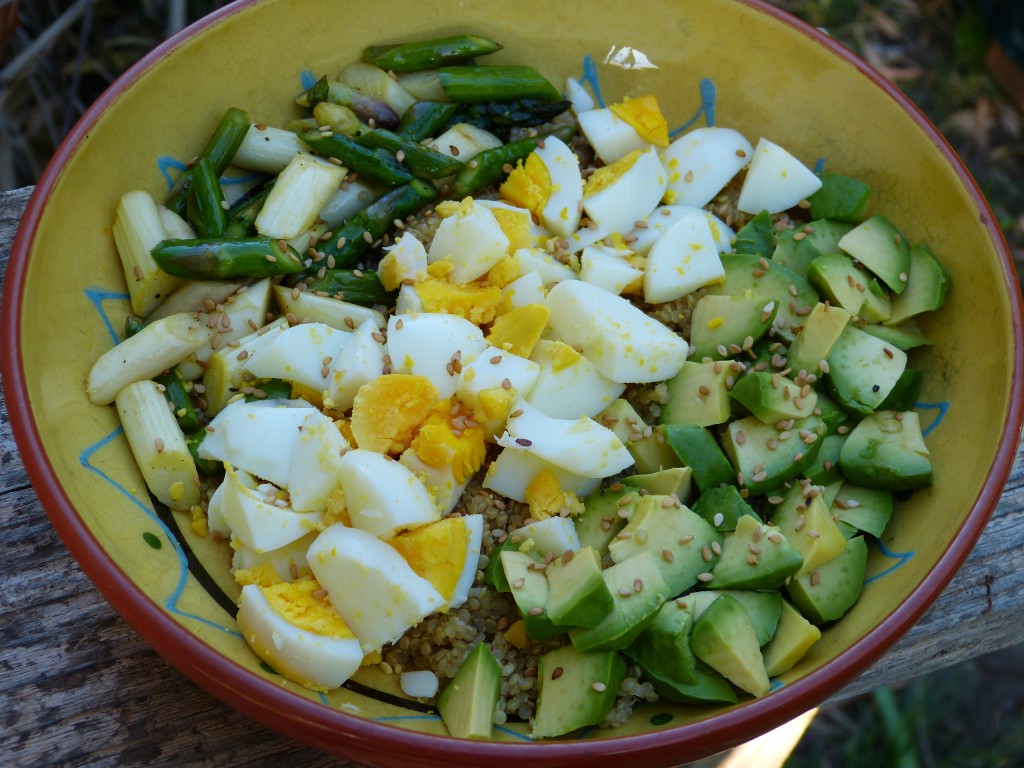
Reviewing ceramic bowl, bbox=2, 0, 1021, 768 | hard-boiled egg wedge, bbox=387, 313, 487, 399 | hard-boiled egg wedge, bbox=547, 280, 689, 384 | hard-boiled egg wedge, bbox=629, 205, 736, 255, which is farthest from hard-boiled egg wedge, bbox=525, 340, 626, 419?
ceramic bowl, bbox=2, 0, 1021, 768

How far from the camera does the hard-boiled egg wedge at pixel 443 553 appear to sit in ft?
5.49

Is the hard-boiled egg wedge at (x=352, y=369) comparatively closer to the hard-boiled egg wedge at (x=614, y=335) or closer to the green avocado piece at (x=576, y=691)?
the hard-boiled egg wedge at (x=614, y=335)

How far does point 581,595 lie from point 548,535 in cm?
20

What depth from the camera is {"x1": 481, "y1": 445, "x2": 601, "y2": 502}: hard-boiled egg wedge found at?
5.93ft

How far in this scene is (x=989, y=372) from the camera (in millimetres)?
1912

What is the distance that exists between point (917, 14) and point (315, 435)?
3721 millimetres

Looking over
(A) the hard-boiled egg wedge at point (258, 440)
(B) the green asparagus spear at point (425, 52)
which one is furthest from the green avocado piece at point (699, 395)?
(B) the green asparagus spear at point (425, 52)

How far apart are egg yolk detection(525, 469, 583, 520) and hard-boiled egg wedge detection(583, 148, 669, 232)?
25.1 inches

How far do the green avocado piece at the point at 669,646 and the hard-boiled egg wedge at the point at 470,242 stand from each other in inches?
30.9

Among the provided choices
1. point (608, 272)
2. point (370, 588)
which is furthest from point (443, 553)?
point (608, 272)

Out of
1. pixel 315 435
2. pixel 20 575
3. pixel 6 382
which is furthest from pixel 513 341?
pixel 20 575

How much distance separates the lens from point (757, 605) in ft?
5.65

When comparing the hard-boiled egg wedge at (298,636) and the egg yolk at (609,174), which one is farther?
the egg yolk at (609,174)

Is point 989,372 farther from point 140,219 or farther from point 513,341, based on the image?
point 140,219
